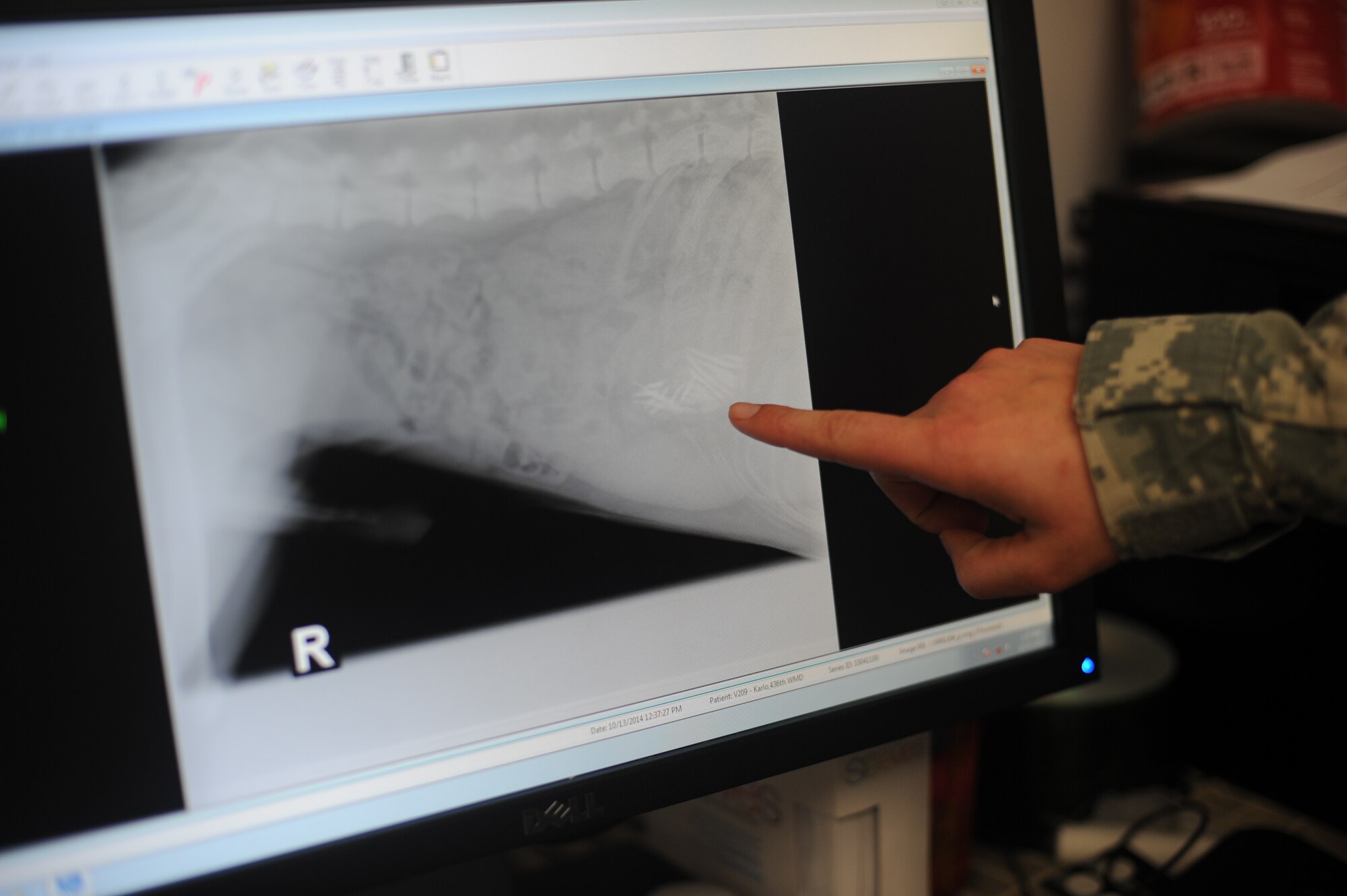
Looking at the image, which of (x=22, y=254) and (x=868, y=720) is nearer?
(x=22, y=254)

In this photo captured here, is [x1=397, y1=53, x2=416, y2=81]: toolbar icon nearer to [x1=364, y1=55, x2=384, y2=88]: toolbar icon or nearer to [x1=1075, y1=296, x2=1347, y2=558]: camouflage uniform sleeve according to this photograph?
[x1=364, y1=55, x2=384, y2=88]: toolbar icon

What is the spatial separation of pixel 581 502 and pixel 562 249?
117 mm

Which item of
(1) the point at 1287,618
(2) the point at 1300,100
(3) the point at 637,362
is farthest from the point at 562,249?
→ (2) the point at 1300,100

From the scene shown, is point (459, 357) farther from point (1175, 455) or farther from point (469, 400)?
point (1175, 455)

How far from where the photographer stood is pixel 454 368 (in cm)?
43

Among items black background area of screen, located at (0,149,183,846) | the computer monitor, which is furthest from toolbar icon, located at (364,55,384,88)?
black background area of screen, located at (0,149,183,846)

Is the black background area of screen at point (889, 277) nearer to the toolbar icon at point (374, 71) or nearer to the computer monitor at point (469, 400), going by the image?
the computer monitor at point (469, 400)

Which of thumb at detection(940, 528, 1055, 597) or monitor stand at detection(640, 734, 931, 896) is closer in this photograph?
thumb at detection(940, 528, 1055, 597)

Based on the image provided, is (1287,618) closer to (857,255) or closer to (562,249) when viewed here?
(857,255)

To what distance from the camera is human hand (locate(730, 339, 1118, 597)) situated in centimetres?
41

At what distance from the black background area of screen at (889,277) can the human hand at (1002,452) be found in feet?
0.23

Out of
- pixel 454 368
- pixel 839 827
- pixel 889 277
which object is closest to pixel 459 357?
pixel 454 368

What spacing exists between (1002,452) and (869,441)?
0.06m

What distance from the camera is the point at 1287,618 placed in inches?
27.2
